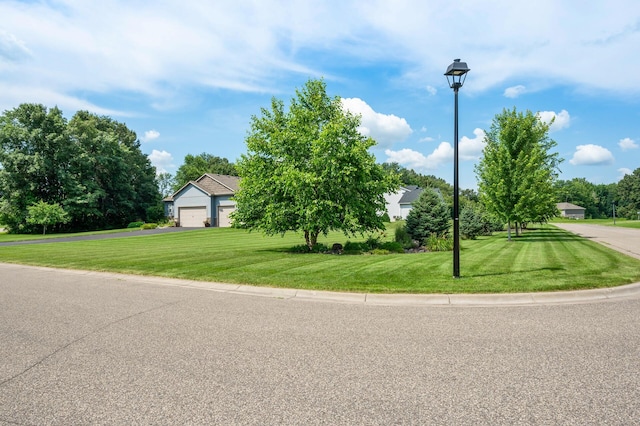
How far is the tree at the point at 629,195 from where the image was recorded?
335 feet

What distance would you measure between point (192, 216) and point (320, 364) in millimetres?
44911

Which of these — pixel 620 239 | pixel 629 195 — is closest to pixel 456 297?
pixel 620 239

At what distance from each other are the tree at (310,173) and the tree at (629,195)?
113301 millimetres

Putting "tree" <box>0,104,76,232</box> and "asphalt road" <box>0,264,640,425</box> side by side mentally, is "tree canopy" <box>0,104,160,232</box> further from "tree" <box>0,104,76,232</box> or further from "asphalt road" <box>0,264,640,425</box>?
"asphalt road" <box>0,264,640,425</box>

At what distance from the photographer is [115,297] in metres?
8.70

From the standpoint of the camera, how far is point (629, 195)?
110 metres

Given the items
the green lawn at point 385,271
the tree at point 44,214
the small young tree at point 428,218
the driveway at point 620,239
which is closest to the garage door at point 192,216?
the tree at point 44,214

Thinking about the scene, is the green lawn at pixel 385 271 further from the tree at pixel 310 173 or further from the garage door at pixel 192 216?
the garage door at pixel 192 216

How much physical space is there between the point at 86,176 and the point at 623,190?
458 feet

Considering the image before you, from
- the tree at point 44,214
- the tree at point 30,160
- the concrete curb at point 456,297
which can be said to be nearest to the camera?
the concrete curb at point 456,297

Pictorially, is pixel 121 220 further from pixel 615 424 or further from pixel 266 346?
pixel 615 424

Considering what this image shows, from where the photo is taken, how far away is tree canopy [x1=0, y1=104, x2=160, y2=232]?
3972 centimetres

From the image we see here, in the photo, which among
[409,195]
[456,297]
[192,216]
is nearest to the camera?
[456,297]

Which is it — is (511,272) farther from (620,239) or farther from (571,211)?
(571,211)
